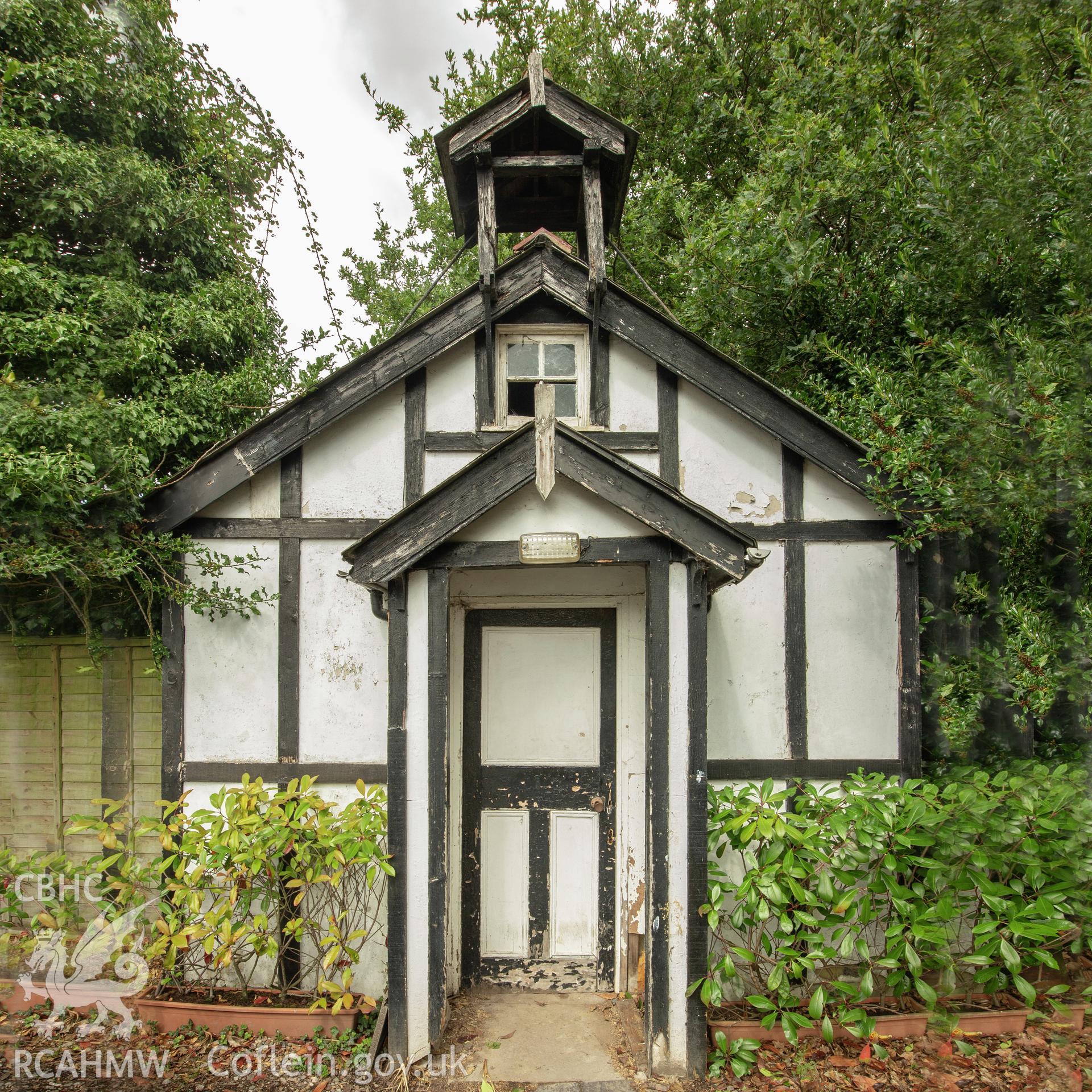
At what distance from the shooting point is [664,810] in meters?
3.32

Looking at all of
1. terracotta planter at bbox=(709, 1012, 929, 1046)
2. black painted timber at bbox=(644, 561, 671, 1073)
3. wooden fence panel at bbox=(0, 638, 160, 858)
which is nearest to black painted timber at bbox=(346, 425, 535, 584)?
black painted timber at bbox=(644, 561, 671, 1073)

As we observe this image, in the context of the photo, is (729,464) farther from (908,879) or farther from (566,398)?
(908,879)

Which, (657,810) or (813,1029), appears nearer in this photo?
(657,810)

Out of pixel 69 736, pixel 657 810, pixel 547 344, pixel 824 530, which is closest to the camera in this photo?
pixel 657 810

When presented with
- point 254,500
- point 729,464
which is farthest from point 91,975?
point 729,464

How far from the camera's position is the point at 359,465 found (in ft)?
13.9

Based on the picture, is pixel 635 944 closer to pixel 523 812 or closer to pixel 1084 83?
pixel 523 812

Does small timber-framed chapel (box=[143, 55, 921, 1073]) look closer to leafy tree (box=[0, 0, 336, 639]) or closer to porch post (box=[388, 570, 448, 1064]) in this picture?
leafy tree (box=[0, 0, 336, 639])

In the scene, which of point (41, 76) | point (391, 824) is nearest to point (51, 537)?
point (391, 824)

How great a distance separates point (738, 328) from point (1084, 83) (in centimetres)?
257

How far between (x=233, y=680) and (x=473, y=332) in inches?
111

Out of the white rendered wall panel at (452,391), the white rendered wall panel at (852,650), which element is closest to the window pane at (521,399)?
the white rendered wall panel at (452,391)

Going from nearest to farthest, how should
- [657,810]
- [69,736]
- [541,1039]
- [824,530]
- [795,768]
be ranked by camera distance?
[657,810]
[541,1039]
[795,768]
[824,530]
[69,736]

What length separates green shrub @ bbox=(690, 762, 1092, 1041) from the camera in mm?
3227
